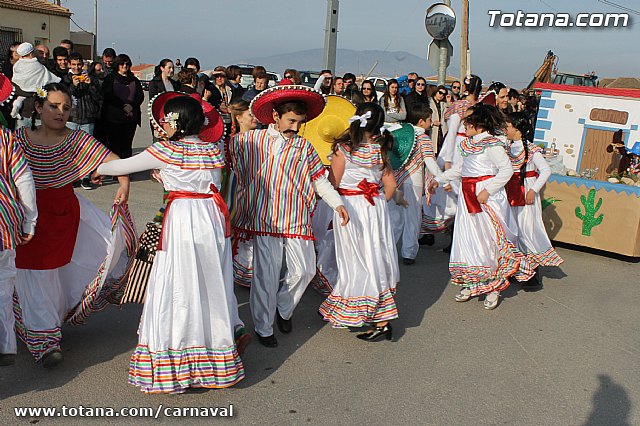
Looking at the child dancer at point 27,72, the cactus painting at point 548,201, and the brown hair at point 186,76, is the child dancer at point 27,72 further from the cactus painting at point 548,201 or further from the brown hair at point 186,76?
the cactus painting at point 548,201

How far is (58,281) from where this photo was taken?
431 centimetres

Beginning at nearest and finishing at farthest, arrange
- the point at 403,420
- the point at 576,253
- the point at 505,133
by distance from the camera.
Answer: the point at 403,420
the point at 505,133
the point at 576,253

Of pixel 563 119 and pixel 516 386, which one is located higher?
pixel 563 119

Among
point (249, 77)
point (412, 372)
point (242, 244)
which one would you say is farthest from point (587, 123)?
point (249, 77)

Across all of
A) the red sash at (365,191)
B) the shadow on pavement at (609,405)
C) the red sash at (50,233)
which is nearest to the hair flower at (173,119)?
the red sash at (50,233)

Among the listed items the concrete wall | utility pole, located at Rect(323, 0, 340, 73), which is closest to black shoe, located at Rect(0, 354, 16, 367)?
utility pole, located at Rect(323, 0, 340, 73)

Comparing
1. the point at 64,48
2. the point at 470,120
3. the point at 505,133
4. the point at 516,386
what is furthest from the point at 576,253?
the point at 64,48

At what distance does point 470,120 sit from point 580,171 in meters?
4.65

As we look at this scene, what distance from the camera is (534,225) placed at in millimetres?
6691

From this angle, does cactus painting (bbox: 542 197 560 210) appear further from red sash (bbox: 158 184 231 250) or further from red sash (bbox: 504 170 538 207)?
red sash (bbox: 158 184 231 250)

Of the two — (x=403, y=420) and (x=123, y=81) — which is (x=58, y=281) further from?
(x=123, y=81)

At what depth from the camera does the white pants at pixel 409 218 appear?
23.6ft

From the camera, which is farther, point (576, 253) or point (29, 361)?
point (576, 253)

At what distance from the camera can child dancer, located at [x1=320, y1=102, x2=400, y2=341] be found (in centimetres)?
488
